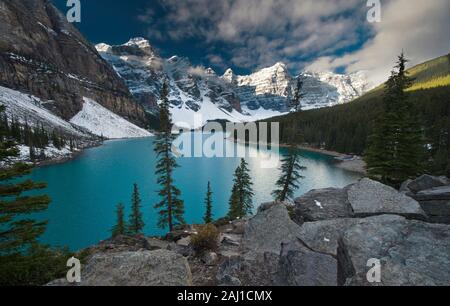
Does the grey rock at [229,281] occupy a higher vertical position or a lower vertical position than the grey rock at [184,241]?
higher

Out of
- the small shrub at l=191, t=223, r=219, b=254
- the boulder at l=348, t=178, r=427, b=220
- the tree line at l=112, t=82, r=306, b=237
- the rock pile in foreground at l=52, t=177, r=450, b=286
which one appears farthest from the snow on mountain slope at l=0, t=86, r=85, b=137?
the boulder at l=348, t=178, r=427, b=220

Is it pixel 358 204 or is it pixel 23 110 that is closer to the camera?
pixel 358 204

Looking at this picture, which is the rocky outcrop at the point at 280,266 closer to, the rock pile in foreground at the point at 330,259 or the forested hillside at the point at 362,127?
the rock pile in foreground at the point at 330,259

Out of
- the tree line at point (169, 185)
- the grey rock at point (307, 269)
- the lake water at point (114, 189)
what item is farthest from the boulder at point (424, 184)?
the lake water at point (114, 189)

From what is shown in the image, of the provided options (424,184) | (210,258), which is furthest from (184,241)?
(424,184)

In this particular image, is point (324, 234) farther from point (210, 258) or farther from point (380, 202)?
point (210, 258)
